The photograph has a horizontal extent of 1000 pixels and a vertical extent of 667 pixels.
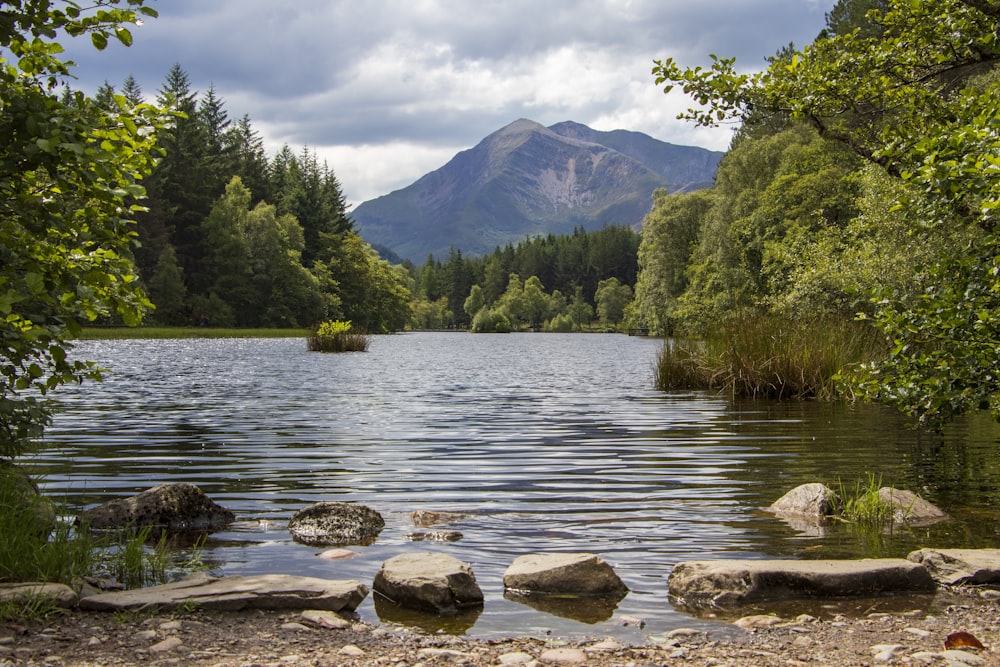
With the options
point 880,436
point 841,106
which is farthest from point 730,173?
point 841,106

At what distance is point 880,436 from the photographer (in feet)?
50.3

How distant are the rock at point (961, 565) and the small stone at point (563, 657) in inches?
130

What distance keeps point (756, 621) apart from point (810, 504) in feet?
11.6

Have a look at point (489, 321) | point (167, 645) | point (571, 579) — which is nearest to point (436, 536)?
point (571, 579)

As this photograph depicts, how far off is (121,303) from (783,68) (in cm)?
785

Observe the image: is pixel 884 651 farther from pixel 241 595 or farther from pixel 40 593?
pixel 40 593

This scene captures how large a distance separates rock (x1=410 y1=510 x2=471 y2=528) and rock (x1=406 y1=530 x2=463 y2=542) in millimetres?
438

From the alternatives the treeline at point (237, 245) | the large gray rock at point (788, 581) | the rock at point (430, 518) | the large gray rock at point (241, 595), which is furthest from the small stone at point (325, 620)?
the treeline at point (237, 245)

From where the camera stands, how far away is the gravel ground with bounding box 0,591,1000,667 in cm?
464

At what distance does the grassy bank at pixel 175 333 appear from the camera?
66.0 m

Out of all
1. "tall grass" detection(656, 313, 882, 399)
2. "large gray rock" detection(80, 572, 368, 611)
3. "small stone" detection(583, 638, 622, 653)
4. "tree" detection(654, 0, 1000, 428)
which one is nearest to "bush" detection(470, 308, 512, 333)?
"tall grass" detection(656, 313, 882, 399)

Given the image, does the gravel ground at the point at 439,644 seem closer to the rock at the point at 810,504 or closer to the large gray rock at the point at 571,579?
the large gray rock at the point at 571,579

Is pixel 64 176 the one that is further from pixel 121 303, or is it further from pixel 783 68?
pixel 783 68

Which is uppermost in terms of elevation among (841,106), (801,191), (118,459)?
(801,191)
